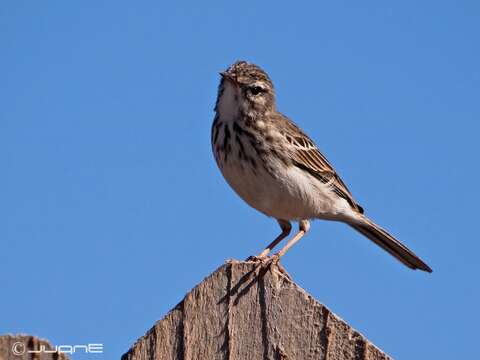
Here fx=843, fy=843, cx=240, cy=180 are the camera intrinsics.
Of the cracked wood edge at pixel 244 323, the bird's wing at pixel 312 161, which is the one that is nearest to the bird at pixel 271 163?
the bird's wing at pixel 312 161

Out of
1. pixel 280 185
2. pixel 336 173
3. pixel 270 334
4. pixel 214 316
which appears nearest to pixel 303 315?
pixel 270 334

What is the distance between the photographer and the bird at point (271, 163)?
818 cm

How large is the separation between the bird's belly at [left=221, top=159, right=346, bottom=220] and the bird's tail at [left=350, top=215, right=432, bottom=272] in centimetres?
104

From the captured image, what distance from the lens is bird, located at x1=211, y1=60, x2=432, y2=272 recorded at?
8180mm

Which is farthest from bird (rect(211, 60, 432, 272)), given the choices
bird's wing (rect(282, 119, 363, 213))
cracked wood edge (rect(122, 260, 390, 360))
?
cracked wood edge (rect(122, 260, 390, 360))

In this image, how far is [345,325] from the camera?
4.03 metres

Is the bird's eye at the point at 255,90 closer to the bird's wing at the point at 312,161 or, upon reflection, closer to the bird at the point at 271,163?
the bird at the point at 271,163

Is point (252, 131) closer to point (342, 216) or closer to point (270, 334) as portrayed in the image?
point (342, 216)

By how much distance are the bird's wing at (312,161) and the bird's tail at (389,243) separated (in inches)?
7.4

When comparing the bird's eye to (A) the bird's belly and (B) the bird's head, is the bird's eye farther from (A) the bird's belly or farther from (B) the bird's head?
(A) the bird's belly

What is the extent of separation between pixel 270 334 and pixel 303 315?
0.70ft

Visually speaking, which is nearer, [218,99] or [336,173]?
[218,99]

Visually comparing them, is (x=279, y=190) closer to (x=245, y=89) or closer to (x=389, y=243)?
(x=245, y=89)

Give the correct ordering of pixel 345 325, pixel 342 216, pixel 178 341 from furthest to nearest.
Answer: pixel 342 216, pixel 178 341, pixel 345 325
